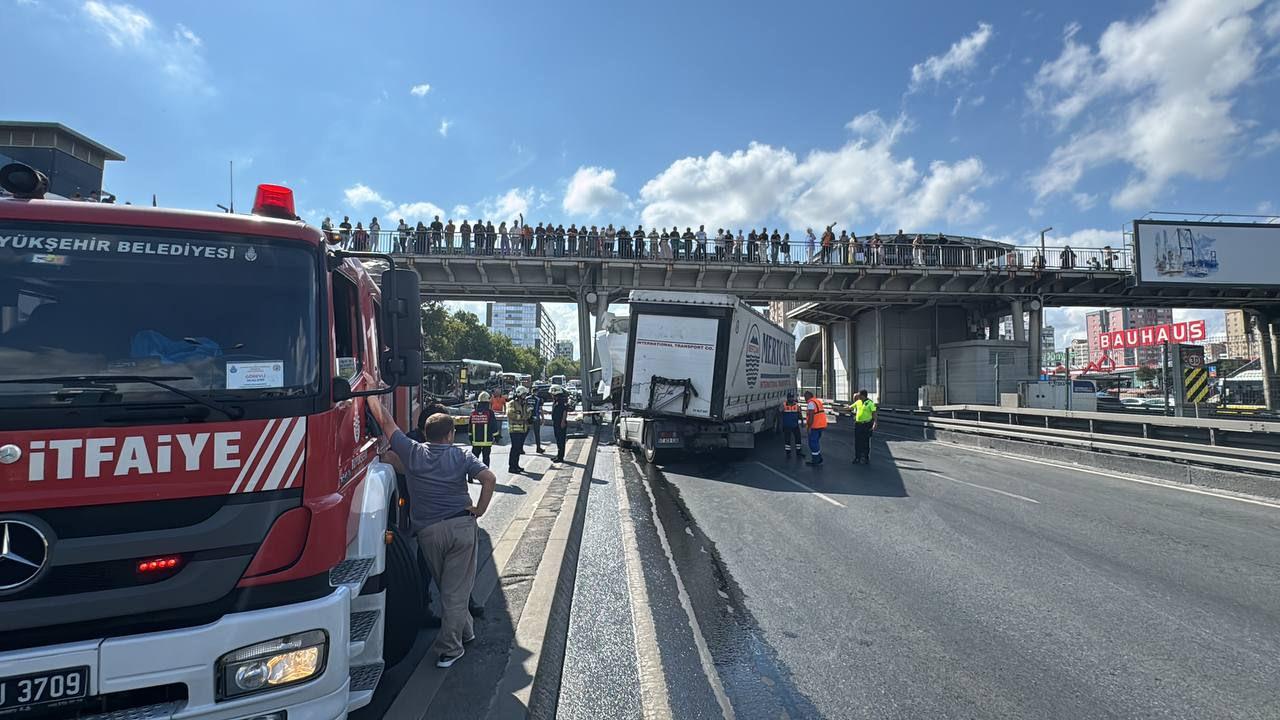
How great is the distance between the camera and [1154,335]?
50.3m

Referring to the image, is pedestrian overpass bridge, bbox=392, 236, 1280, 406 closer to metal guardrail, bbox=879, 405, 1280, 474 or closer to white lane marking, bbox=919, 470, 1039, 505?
metal guardrail, bbox=879, 405, 1280, 474

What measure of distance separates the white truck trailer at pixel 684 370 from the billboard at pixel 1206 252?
26.3 m

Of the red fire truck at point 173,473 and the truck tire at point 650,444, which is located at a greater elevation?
the red fire truck at point 173,473

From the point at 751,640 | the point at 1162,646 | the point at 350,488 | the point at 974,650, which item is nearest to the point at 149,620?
the point at 350,488

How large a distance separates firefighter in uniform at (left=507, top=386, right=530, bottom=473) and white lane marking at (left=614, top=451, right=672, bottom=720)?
466 centimetres

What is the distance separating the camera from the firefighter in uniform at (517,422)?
10953mm

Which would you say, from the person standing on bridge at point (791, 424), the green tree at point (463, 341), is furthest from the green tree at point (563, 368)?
the person standing on bridge at point (791, 424)

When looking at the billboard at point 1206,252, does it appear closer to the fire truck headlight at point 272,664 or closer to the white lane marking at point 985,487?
the white lane marking at point 985,487

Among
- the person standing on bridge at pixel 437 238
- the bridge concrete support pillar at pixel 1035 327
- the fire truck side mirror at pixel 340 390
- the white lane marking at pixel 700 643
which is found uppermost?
the person standing on bridge at pixel 437 238

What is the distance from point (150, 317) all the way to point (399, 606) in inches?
85.4

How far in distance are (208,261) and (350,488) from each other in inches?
49.9

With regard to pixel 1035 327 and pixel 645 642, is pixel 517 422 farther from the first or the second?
pixel 1035 327

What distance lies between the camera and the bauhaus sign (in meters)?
44.8

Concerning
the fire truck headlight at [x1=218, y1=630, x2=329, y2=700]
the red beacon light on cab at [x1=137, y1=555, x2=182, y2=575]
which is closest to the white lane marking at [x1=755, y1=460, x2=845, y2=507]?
the fire truck headlight at [x1=218, y1=630, x2=329, y2=700]
